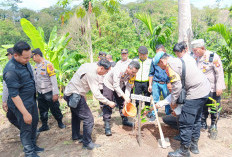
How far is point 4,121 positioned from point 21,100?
3.18 metres

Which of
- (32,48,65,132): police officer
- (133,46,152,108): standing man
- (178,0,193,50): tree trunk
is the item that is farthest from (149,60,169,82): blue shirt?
(32,48,65,132): police officer

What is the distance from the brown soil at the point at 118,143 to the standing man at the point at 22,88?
0.62 m

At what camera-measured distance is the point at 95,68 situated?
290 cm

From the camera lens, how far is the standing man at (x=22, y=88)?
2.56 metres

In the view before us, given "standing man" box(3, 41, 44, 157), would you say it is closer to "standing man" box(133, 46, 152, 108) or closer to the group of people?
the group of people

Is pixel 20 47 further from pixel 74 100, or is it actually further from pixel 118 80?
pixel 118 80

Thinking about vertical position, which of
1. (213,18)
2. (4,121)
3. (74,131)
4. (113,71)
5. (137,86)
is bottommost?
(4,121)

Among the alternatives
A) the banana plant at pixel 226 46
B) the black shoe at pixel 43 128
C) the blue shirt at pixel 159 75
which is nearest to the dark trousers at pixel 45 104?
the black shoe at pixel 43 128

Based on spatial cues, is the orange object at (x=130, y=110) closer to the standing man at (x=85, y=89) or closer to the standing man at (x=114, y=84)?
the standing man at (x=114, y=84)

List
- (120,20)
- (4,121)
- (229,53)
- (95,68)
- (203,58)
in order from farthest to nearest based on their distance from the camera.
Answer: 1. (120,20)
2. (229,53)
3. (4,121)
4. (203,58)
5. (95,68)

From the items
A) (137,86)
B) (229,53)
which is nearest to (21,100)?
(137,86)

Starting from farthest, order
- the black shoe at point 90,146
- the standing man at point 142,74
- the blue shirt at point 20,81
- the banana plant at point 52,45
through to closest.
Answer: the banana plant at point 52,45
the standing man at point 142,74
the black shoe at point 90,146
the blue shirt at point 20,81

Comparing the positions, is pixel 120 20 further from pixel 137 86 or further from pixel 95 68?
pixel 95 68

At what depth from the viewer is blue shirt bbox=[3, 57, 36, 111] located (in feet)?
8.36
